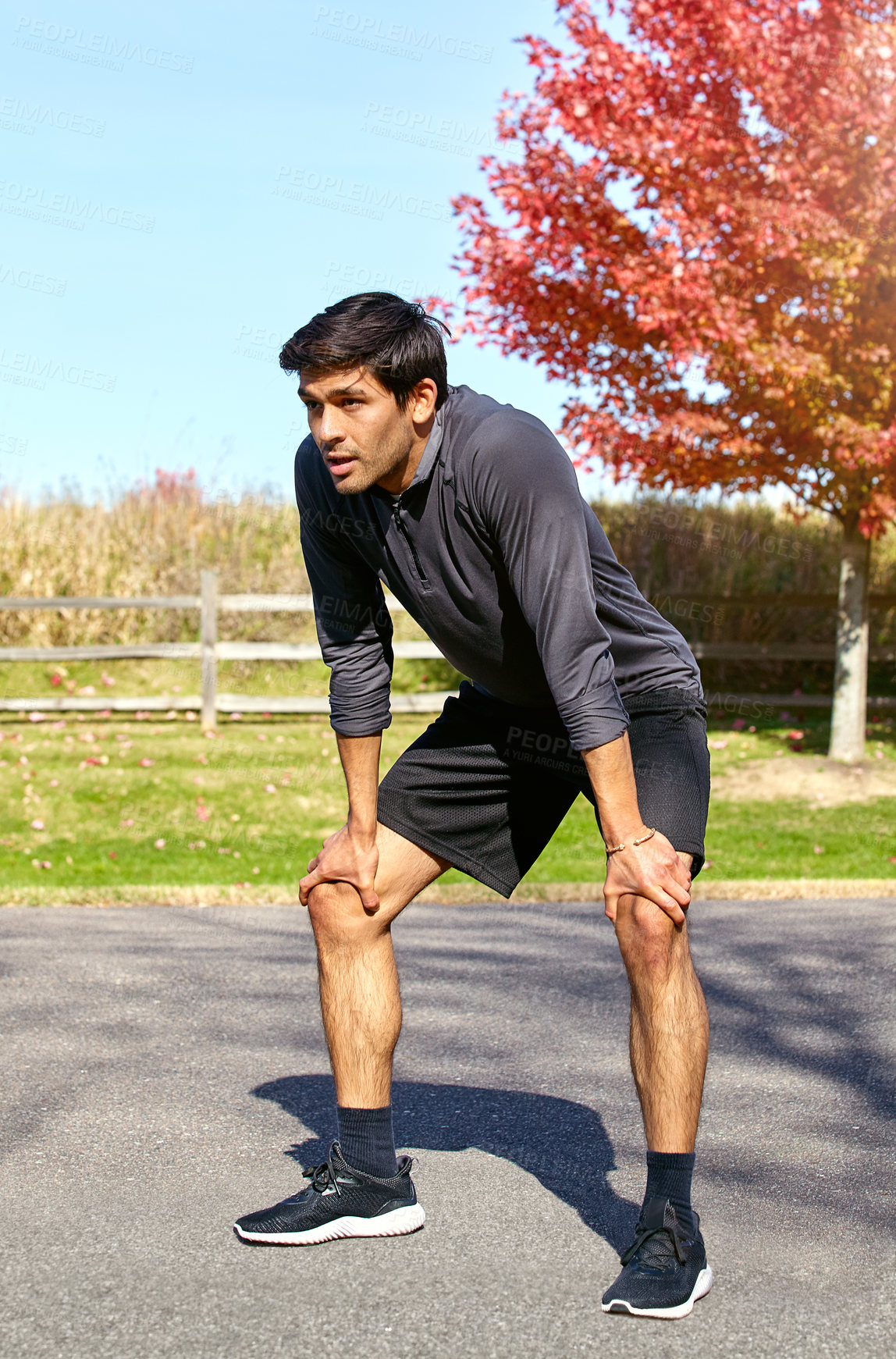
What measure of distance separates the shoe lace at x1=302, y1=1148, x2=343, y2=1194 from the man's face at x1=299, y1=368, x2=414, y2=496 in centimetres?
153

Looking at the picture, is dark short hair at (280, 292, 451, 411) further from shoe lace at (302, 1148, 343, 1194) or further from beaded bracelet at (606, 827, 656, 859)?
shoe lace at (302, 1148, 343, 1194)

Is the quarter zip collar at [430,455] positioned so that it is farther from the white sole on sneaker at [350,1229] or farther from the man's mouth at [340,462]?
the white sole on sneaker at [350,1229]

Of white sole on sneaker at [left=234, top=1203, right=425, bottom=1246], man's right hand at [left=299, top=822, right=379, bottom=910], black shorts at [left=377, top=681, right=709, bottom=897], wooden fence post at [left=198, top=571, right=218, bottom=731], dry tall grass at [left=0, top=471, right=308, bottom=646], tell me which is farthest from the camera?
dry tall grass at [left=0, top=471, right=308, bottom=646]

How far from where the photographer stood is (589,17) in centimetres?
1112

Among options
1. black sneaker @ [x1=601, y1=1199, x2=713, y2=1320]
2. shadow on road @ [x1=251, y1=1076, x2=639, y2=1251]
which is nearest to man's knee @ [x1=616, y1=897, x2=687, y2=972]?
black sneaker @ [x1=601, y1=1199, x2=713, y2=1320]

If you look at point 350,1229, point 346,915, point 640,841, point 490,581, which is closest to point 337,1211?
point 350,1229

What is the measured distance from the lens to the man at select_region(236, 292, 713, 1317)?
258 cm

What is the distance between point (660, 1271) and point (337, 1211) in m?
0.75

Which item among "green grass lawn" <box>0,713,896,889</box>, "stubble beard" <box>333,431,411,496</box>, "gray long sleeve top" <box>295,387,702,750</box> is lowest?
"green grass lawn" <box>0,713,896,889</box>

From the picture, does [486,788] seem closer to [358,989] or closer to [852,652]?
[358,989]

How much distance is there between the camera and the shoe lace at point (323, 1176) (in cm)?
294

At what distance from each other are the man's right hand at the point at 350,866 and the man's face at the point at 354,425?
80 cm

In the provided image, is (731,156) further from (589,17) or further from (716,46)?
(589,17)

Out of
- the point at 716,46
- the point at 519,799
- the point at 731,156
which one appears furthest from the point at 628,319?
the point at 519,799
